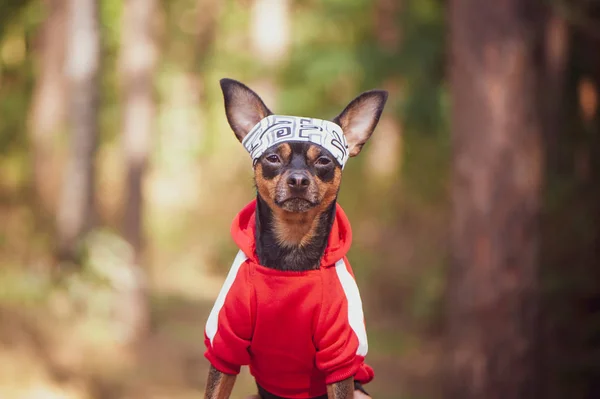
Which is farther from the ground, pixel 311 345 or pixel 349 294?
pixel 349 294

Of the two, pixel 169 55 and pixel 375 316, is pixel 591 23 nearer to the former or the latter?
pixel 375 316

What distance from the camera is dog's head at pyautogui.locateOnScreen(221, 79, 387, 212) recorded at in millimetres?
3377

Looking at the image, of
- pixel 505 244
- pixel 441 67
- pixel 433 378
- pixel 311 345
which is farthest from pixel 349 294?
pixel 441 67

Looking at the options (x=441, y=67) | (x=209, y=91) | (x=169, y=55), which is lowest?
(x=441, y=67)

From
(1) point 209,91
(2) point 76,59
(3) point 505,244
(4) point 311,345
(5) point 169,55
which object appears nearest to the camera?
(4) point 311,345

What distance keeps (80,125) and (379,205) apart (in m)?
5.81

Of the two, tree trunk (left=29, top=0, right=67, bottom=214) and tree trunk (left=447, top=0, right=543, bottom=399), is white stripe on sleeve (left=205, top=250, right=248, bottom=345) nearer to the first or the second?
tree trunk (left=447, top=0, right=543, bottom=399)

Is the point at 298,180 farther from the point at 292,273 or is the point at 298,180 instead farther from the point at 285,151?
the point at 292,273

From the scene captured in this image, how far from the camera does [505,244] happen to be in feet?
25.3

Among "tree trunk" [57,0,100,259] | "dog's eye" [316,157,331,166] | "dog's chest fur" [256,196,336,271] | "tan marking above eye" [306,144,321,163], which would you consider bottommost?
"dog's chest fur" [256,196,336,271]

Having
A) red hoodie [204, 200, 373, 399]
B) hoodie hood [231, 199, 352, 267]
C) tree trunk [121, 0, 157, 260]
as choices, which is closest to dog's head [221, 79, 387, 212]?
hoodie hood [231, 199, 352, 267]

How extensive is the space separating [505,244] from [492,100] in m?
1.45

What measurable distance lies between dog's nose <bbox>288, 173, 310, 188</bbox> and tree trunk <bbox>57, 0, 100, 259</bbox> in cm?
865

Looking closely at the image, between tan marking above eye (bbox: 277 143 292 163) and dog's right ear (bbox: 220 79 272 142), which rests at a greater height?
dog's right ear (bbox: 220 79 272 142)
